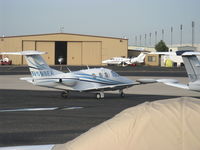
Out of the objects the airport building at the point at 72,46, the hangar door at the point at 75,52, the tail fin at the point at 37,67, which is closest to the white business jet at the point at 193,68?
the tail fin at the point at 37,67

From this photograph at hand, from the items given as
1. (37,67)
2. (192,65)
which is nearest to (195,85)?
(192,65)

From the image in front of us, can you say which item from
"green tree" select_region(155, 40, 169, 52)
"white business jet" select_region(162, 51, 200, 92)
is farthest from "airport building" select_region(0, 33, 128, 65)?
"white business jet" select_region(162, 51, 200, 92)

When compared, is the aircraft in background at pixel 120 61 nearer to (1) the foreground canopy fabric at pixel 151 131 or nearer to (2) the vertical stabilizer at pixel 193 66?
(2) the vertical stabilizer at pixel 193 66

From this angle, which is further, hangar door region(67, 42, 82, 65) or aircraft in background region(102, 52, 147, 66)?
hangar door region(67, 42, 82, 65)

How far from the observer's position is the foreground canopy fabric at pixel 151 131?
297cm

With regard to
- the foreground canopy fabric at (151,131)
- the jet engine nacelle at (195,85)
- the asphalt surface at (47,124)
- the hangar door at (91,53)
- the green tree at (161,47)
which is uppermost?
the green tree at (161,47)

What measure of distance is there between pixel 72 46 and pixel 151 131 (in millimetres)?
87727

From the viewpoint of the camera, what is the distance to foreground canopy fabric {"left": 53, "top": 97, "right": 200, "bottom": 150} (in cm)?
297

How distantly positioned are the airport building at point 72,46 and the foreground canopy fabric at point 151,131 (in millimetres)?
85896

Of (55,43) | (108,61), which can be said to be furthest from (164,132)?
(55,43)

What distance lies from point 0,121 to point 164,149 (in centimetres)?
1136

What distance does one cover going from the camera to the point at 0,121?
→ 13.8m

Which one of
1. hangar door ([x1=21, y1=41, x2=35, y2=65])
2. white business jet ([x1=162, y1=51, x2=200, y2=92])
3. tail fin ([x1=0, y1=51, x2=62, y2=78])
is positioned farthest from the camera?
hangar door ([x1=21, y1=41, x2=35, y2=65])

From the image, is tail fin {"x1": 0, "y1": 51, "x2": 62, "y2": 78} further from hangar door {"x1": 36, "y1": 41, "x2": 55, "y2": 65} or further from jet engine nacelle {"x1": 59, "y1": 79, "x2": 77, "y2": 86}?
hangar door {"x1": 36, "y1": 41, "x2": 55, "y2": 65}
